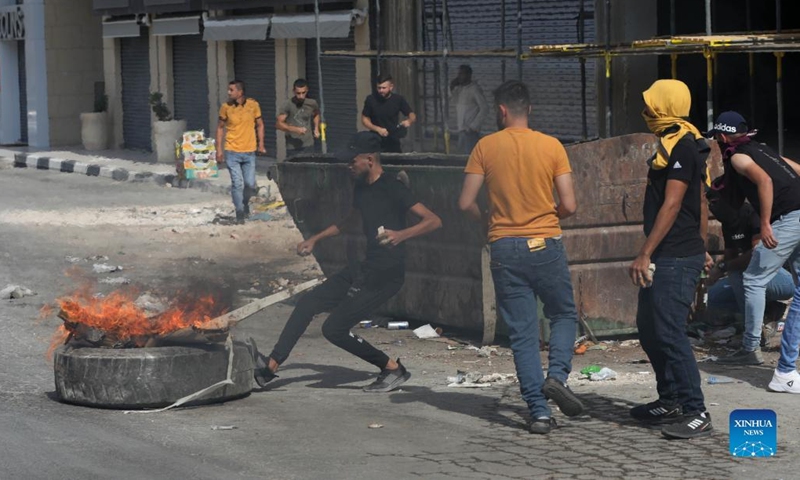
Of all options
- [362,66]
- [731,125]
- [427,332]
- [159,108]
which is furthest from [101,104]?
[731,125]

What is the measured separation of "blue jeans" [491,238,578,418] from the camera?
7.39 meters

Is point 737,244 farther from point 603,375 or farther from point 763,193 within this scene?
point 603,375

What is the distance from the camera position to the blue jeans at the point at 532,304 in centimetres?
739

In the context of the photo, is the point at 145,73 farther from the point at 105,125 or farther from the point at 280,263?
the point at 280,263

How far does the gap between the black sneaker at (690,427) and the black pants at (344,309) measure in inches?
85.0

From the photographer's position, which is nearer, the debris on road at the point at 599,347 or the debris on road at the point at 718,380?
the debris on road at the point at 718,380

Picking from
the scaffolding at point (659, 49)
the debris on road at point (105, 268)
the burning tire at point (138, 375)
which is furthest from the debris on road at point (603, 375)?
the debris on road at point (105, 268)

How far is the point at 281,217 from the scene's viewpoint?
18.2m

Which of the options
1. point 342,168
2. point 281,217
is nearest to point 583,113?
point 281,217

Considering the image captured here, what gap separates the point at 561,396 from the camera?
733 cm

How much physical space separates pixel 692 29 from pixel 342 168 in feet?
21.2

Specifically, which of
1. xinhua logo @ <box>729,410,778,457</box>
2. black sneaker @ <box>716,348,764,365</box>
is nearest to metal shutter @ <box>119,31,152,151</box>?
black sneaker @ <box>716,348,764,365</box>

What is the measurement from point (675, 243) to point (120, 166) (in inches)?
845

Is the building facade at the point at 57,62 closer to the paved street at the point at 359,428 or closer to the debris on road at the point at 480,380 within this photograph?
the paved street at the point at 359,428
